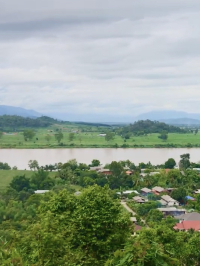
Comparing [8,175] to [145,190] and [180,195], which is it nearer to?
[145,190]

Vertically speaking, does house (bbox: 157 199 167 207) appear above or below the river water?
below

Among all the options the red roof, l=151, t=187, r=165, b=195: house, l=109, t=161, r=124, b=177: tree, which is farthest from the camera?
l=109, t=161, r=124, b=177: tree

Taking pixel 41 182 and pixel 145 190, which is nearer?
pixel 145 190

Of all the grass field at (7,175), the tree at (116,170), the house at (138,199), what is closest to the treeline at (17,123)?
the grass field at (7,175)

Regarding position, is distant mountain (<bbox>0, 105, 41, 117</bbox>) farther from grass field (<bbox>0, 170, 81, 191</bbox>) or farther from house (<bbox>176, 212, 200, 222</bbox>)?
house (<bbox>176, 212, 200, 222</bbox>)

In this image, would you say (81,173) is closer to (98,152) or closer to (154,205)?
(154,205)

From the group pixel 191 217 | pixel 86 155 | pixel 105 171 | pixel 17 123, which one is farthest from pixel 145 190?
pixel 17 123

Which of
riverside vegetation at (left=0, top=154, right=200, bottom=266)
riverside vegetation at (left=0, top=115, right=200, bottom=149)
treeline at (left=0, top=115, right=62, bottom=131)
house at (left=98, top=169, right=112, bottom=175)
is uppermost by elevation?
treeline at (left=0, top=115, right=62, bottom=131)

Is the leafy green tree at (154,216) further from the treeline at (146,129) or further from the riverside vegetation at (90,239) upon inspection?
the treeline at (146,129)

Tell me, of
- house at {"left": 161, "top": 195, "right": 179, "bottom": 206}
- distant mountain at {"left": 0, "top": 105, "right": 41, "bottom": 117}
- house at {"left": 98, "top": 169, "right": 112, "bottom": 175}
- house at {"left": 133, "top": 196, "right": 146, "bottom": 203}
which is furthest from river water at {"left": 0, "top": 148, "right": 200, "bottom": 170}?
distant mountain at {"left": 0, "top": 105, "right": 41, "bottom": 117}
